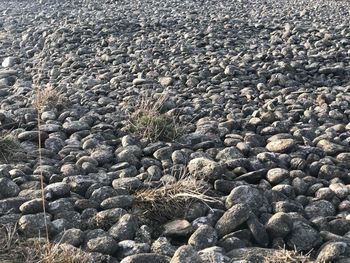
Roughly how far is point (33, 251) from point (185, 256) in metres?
0.74

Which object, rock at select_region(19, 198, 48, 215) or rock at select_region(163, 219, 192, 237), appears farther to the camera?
rock at select_region(19, 198, 48, 215)

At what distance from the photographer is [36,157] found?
12.7ft

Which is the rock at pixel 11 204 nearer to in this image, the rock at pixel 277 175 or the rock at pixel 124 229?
the rock at pixel 124 229

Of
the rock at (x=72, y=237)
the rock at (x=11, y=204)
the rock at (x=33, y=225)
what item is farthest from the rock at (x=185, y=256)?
the rock at (x=11, y=204)

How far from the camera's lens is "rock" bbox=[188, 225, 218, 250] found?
2754 mm

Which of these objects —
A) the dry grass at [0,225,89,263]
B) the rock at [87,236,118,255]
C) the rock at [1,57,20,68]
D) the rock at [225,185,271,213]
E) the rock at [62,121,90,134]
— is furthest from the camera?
the rock at [1,57,20,68]

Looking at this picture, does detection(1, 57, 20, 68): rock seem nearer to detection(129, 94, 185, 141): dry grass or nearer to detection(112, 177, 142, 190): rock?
detection(129, 94, 185, 141): dry grass

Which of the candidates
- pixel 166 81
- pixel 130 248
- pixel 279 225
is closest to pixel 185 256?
pixel 130 248

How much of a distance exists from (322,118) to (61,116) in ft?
7.42

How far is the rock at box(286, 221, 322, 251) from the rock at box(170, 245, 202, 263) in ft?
1.74

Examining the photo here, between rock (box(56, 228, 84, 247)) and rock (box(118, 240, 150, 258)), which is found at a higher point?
rock (box(56, 228, 84, 247))

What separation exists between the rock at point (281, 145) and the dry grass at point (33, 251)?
6.12 ft

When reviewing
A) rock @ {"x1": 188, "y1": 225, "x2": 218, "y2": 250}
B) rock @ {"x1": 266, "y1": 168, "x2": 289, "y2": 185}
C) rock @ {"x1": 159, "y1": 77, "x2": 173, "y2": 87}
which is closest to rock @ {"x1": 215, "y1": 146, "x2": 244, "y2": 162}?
rock @ {"x1": 266, "y1": 168, "x2": 289, "y2": 185}

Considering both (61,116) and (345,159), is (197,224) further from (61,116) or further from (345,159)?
(61,116)
